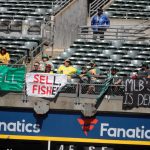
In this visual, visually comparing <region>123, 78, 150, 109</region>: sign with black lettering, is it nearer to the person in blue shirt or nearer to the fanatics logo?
the fanatics logo

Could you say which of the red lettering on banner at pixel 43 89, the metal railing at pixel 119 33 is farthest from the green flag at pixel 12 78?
the metal railing at pixel 119 33

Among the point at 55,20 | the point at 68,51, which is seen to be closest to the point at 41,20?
the point at 55,20

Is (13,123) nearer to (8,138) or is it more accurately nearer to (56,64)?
(8,138)

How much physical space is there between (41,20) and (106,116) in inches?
287

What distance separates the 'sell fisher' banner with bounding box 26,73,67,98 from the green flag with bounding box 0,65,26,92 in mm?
324

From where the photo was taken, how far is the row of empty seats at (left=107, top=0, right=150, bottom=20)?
91.0 ft

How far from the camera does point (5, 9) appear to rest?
29125 millimetres

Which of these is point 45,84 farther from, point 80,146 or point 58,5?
point 58,5

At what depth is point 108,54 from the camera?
24.4 m

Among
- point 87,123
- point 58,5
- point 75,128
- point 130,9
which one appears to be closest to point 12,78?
point 75,128

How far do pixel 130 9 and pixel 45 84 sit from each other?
844 cm

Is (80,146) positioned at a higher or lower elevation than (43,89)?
lower

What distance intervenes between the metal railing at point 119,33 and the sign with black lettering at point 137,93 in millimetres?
4484

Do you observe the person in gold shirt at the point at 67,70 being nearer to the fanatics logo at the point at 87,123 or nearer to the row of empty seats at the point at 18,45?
the fanatics logo at the point at 87,123
